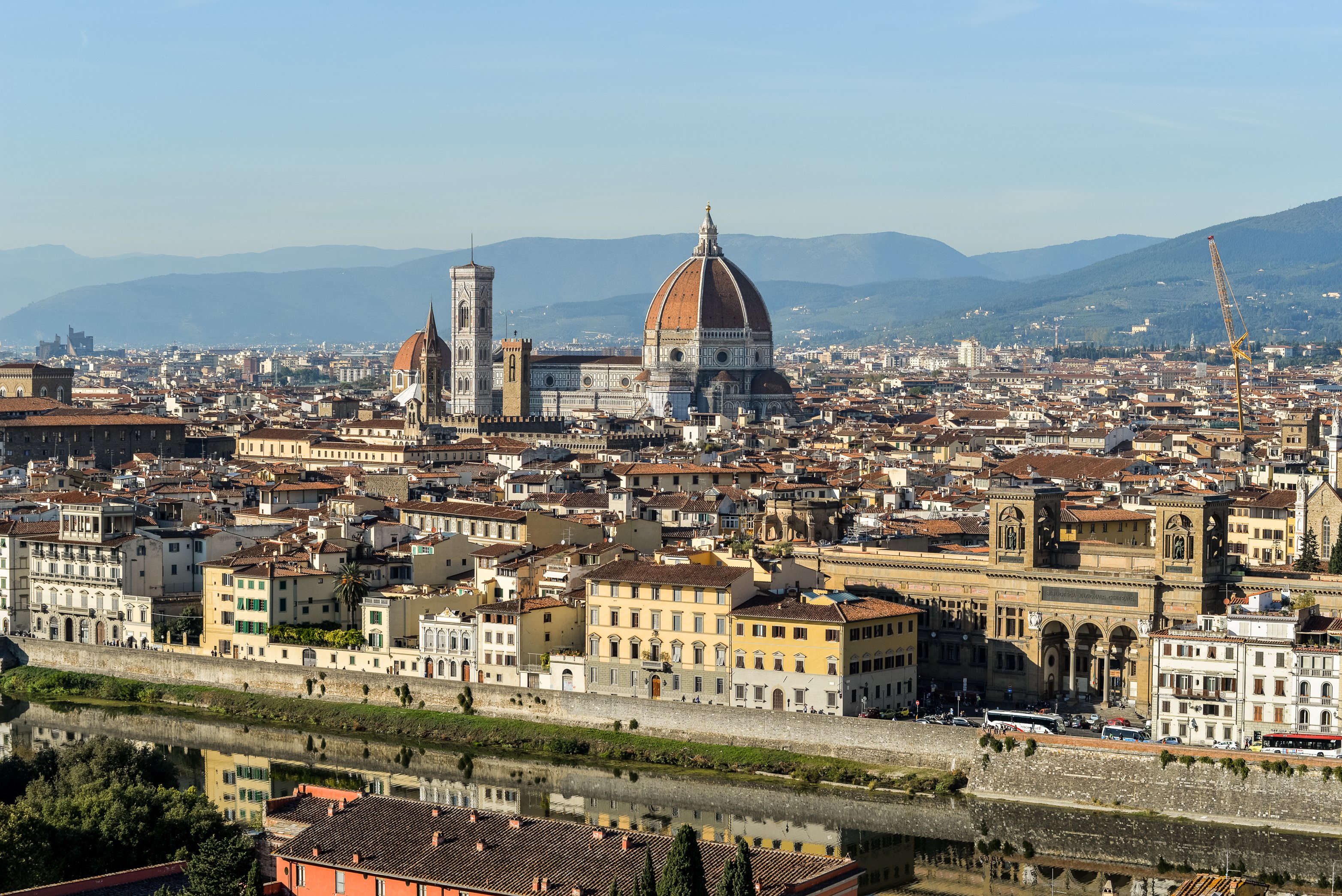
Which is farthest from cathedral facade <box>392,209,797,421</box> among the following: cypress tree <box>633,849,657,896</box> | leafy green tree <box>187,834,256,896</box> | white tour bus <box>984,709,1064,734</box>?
cypress tree <box>633,849,657,896</box>

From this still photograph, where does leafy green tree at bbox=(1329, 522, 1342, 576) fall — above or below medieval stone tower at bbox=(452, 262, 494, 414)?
below

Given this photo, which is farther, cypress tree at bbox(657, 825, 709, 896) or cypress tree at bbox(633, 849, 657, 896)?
cypress tree at bbox(657, 825, 709, 896)

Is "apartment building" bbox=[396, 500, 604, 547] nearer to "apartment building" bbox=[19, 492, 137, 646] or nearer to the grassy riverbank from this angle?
the grassy riverbank

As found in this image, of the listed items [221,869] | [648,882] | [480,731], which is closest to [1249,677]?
[480,731]

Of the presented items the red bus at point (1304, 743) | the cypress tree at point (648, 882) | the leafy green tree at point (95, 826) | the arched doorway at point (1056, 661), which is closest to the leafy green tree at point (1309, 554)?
the arched doorway at point (1056, 661)

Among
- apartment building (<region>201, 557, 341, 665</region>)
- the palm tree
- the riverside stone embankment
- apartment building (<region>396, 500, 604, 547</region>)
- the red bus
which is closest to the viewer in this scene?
the riverside stone embankment

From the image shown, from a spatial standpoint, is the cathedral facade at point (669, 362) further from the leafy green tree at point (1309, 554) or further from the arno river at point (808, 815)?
the arno river at point (808, 815)

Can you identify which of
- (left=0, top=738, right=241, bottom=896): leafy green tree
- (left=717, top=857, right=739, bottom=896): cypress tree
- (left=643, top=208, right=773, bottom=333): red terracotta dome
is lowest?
(left=0, top=738, right=241, bottom=896): leafy green tree
